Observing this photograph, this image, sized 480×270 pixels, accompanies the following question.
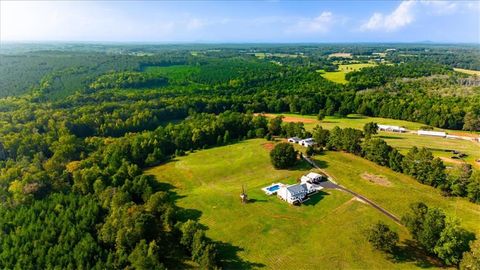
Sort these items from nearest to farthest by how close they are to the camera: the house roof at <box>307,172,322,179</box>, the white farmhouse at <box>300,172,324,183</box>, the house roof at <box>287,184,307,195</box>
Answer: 1. the house roof at <box>287,184,307,195</box>
2. the white farmhouse at <box>300,172,324,183</box>
3. the house roof at <box>307,172,322,179</box>

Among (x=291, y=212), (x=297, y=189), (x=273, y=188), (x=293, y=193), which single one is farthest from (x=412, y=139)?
(x=291, y=212)

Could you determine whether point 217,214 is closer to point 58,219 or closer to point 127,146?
point 58,219

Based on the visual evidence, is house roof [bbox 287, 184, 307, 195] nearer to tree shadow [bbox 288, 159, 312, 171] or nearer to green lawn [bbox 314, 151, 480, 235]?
green lawn [bbox 314, 151, 480, 235]

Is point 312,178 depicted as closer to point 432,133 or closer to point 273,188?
point 273,188

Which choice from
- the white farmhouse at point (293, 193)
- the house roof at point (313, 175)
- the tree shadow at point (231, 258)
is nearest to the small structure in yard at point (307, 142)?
the house roof at point (313, 175)

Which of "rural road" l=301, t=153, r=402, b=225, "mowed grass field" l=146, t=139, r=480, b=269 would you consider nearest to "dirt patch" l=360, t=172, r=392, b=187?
"mowed grass field" l=146, t=139, r=480, b=269

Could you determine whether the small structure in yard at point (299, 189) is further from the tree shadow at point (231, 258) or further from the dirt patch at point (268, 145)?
the dirt patch at point (268, 145)
